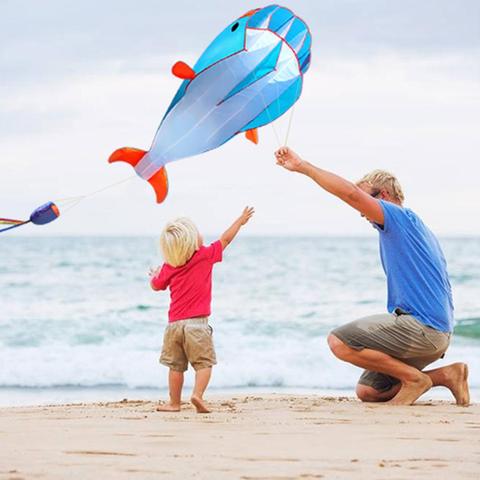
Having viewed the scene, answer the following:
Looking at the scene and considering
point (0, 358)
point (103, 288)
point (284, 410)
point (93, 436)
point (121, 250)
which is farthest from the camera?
point (121, 250)

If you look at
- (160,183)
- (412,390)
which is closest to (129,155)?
(160,183)

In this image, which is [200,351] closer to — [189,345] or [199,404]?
[189,345]

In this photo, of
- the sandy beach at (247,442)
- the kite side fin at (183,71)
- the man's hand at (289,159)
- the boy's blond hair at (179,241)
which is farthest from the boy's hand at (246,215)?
the sandy beach at (247,442)

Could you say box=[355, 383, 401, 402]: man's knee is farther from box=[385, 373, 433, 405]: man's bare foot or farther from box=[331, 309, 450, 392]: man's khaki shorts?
box=[331, 309, 450, 392]: man's khaki shorts

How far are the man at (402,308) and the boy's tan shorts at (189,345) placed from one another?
28.4 inches

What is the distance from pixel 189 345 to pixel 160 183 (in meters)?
0.95

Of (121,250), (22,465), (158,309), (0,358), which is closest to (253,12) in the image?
(22,465)

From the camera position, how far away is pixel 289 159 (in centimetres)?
507

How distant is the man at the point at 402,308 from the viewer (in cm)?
537

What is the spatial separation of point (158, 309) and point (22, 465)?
12040mm

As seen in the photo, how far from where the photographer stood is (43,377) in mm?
9172

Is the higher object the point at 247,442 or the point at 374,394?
the point at 374,394

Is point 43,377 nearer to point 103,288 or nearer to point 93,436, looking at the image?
point 93,436

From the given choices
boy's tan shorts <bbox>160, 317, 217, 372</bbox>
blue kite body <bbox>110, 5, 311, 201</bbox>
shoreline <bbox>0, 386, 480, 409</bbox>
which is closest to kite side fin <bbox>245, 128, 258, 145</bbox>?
blue kite body <bbox>110, 5, 311, 201</bbox>
